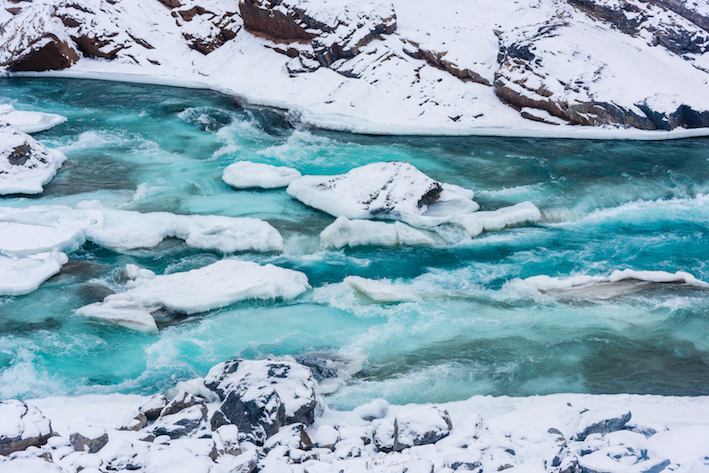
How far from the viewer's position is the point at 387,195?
36.9 ft

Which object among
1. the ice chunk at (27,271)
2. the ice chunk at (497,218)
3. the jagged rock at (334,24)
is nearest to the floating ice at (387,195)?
the ice chunk at (497,218)

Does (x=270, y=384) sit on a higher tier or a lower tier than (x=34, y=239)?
higher

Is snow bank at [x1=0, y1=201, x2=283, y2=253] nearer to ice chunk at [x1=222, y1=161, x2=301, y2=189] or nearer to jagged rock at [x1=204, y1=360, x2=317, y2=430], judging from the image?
ice chunk at [x1=222, y1=161, x2=301, y2=189]

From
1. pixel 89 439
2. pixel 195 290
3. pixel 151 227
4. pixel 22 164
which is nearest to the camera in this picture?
pixel 89 439

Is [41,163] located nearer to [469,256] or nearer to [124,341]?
Result: [124,341]

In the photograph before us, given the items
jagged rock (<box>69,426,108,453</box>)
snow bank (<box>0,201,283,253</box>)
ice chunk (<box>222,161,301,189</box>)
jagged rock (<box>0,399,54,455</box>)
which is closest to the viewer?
jagged rock (<box>0,399,54,455</box>)

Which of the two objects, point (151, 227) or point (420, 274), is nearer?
point (420, 274)

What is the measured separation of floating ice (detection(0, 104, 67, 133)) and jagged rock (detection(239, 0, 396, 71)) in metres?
7.75

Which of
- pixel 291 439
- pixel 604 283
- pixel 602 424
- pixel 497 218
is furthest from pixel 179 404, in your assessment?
pixel 497 218

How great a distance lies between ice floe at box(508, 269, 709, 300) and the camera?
337 inches

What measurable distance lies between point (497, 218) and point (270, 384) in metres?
6.60

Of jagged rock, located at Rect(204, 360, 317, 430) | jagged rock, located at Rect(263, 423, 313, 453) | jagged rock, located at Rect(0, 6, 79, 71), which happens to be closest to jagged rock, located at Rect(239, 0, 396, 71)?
jagged rock, located at Rect(0, 6, 79, 71)

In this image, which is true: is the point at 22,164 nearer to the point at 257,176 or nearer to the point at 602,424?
the point at 257,176

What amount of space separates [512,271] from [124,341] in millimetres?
6034
